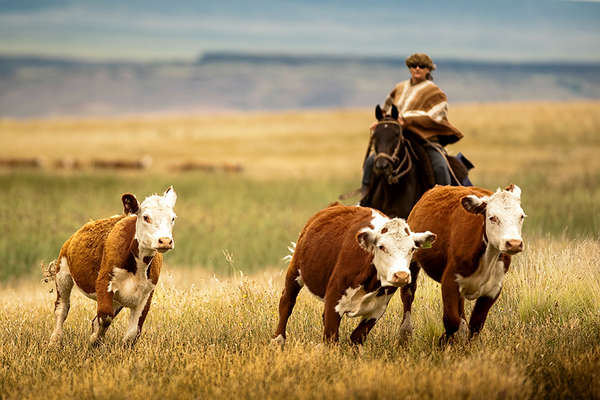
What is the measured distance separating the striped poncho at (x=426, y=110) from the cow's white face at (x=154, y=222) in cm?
497

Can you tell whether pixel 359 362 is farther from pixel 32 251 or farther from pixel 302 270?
pixel 32 251

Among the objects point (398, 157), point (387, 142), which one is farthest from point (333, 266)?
point (398, 157)

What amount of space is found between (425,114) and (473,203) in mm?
4475

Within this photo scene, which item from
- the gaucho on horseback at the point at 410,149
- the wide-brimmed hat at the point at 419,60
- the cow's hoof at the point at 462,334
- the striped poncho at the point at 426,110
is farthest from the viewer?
the wide-brimmed hat at the point at 419,60

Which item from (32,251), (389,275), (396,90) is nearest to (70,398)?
(389,275)

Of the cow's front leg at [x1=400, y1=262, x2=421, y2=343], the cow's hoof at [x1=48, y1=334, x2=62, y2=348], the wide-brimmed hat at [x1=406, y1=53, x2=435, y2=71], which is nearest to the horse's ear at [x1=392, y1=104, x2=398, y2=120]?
the wide-brimmed hat at [x1=406, y1=53, x2=435, y2=71]

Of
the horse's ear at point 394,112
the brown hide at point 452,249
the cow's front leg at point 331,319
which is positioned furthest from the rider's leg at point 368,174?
Answer: the cow's front leg at point 331,319

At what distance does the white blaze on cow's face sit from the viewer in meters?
7.20

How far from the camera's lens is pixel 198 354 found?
753cm

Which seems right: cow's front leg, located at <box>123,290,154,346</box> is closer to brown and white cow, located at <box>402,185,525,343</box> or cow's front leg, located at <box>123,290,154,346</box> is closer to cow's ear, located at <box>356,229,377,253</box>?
cow's ear, located at <box>356,229,377,253</box>

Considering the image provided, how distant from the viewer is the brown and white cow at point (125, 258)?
24.3 ft

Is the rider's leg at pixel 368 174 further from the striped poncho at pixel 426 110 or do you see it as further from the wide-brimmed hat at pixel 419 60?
the wide-brimmed hat at pixel 419 60

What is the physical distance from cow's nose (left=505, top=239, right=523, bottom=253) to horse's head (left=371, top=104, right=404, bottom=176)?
3849 millimetres

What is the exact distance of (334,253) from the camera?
755cm
